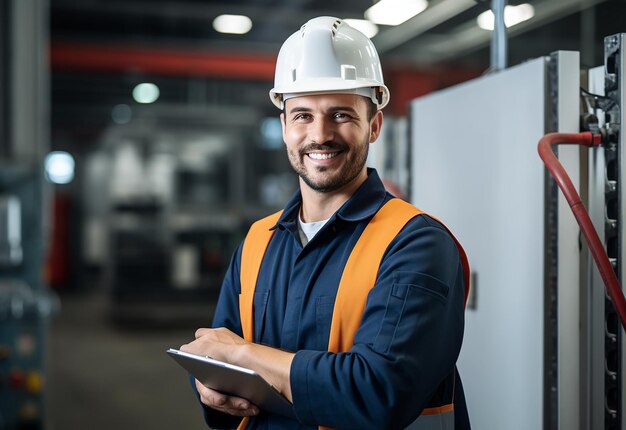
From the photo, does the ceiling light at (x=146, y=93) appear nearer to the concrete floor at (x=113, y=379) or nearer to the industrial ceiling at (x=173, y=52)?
the industrial ceiling at (x=173, y=52)

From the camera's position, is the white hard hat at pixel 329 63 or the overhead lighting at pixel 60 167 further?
the overhead lighting at pixel 60 167

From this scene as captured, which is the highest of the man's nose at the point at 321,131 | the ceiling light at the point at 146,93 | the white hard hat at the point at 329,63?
the ceiling light at the point at 146,93

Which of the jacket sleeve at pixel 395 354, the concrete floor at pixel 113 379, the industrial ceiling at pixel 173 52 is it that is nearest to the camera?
the jacket sleeve at pixel 395 354

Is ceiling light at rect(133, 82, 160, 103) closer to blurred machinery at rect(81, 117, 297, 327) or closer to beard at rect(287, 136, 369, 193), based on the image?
blurred machinery at rect(81, 117, 297, 327)

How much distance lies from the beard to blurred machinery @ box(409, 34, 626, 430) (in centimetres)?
48

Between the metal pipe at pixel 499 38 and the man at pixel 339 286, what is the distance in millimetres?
606

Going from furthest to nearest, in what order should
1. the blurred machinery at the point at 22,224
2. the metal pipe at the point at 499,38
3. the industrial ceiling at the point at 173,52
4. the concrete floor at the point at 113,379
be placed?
the industrial ceiling at the point at 173,52, the concrete floor at the point at 113,379, the blurred machinery at the point at 22,224, the metal pipe at the point at 499,38

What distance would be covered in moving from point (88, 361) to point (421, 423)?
6358 millimetres

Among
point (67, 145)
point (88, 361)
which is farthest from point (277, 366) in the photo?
point (67, 145)

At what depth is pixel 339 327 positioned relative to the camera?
1423mm

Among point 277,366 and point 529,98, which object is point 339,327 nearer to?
point 277,366

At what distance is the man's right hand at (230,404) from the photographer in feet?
4.87

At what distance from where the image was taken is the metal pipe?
6.97 ft

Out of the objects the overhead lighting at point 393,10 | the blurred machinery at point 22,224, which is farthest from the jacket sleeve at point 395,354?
the blurred machinery at point 22,224
